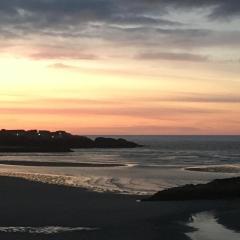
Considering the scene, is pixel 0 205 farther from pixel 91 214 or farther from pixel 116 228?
pixel 116 228

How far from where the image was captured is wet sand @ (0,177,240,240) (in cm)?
1579

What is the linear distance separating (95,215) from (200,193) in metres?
6.54

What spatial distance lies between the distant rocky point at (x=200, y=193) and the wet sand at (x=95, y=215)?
2.91 feet

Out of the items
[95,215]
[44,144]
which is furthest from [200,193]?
[44,144]

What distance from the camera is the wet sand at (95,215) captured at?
15.8 meters

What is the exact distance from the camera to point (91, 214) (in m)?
20.1

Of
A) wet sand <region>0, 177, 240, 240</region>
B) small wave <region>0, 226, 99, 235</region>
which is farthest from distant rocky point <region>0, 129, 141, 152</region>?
small wave <region>0, 226, 99, 235</region>

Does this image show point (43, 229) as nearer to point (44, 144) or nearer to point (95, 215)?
point (95, 215)

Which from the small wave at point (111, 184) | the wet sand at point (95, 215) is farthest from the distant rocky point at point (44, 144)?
the wet sand at point (95, 215)

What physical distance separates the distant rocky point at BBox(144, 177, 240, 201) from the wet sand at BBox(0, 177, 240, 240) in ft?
2.91

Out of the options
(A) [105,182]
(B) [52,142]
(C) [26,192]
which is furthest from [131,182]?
(B) [52,142]

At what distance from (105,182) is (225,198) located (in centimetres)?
1106

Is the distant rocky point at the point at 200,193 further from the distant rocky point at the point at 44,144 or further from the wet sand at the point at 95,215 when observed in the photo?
the distant rocky point at the point at 44,144

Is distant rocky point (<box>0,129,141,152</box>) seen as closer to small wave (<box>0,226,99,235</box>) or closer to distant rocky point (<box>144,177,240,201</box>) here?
distant rocky point (<box>144,177,240,201</box>)
